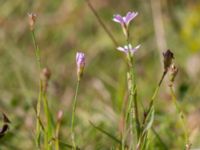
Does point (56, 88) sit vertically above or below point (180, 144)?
above

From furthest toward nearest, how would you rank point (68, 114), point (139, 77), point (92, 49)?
1. point (92, 49)
2. point (139, 77)
3. point (68, 114)

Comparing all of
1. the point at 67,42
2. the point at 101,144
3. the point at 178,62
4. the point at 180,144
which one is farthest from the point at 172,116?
the point at 67,42

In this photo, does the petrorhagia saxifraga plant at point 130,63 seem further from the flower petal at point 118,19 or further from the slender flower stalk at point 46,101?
the slender flower stalk at point 46,101

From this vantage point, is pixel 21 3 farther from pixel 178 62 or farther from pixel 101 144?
pixel 101 144

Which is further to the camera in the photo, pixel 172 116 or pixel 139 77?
pixel 139 77

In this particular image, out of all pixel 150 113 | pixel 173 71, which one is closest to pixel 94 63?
pixel 150 113

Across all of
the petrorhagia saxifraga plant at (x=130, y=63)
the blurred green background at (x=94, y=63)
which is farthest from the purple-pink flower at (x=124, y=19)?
the blurred green background at (x=94, y=63)

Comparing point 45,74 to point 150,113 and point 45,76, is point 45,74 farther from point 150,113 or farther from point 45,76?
point 150,113

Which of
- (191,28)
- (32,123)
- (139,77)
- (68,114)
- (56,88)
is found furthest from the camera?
(191,28)

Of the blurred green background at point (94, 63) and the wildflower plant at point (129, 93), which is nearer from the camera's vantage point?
the wildflower plant at point (129, 93)
